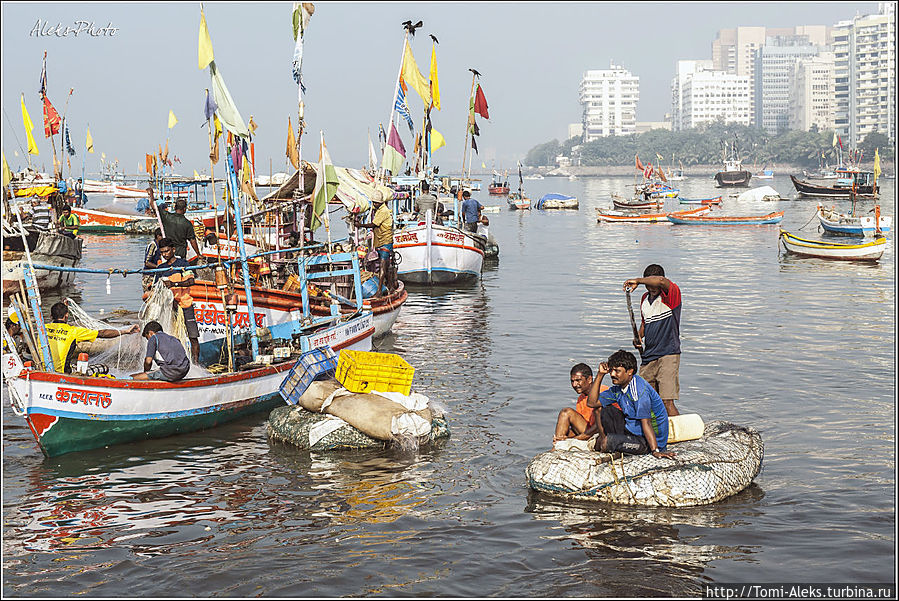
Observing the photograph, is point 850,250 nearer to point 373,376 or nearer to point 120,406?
point 373,376

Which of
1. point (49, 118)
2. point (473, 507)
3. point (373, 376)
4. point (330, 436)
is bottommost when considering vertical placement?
point (473, 507)

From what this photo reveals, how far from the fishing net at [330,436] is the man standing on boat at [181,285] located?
230 centimetres

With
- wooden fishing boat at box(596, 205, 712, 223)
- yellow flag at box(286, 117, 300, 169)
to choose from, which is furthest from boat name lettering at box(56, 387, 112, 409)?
wooden fishing boat at box(596, 205, 712, 223)

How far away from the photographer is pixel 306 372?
12352 millimetres

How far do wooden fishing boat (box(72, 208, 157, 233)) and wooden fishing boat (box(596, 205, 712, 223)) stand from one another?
28.1 meters

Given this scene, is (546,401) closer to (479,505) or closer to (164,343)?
(479,505)

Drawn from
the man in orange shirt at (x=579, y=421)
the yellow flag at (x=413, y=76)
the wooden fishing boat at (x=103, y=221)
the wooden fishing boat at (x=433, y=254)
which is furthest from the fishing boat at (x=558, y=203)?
the man in orange shirt at (x=579, y=421)

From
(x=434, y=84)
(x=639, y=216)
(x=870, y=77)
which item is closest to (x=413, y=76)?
(x=434, y=84)

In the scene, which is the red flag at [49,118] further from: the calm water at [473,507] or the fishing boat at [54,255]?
the calm water at [473,507]

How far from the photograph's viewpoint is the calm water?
7.89 meters

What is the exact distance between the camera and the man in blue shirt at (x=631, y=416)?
30.2 ft

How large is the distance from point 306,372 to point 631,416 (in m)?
4.78

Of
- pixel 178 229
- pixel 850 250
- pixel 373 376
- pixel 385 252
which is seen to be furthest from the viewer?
pixel 850 250

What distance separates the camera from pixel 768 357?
677 inches
